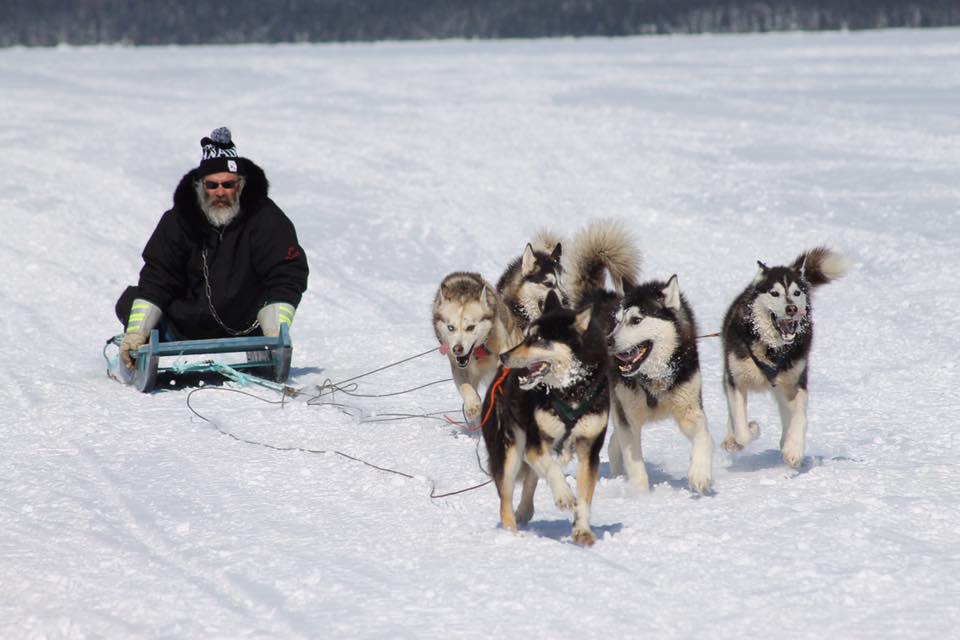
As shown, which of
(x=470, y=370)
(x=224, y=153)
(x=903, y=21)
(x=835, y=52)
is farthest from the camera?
(x=903, y=21)

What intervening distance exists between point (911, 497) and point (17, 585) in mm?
2970

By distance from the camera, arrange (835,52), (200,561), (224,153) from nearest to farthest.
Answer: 1. (200,561)
2. (224,153)
3. (835,52)

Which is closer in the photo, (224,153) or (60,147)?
(224,153)

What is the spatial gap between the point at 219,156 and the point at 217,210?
30cm

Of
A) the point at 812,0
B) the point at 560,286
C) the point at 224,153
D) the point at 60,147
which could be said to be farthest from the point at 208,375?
the point at 812,0

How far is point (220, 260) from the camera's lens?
6.78 m

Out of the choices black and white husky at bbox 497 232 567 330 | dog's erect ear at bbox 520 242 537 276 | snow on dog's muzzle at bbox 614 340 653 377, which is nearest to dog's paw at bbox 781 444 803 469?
snow on dog's muzzle at bbox 614 340 653 377

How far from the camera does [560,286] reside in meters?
6.02

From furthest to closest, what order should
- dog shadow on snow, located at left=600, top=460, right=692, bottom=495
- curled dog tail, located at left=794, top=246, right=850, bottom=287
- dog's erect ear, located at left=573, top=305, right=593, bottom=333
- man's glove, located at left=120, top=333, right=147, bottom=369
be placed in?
1. man's glove, located at left=120, top=333, right=147, bottom=369
2. curled dog tail, located at left=794, top=246, right=850, bottom=287
3. dog shadow on snow, located at left=600, top=460, right=692, bottom=495
4. dog's erect ear, located at left=573, top=305, right=593, bottom=333

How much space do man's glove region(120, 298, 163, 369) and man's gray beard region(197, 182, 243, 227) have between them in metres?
0.57

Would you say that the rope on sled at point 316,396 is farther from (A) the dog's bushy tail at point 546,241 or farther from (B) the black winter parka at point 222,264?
(A) the dog's bushy tail at point 546,241

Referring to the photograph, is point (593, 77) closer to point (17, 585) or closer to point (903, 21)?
point (903, 21)

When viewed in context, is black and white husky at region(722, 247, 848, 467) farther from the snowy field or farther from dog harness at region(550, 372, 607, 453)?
dog harness at region(550, 372, 607, 453)

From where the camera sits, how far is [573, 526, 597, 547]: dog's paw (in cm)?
382
